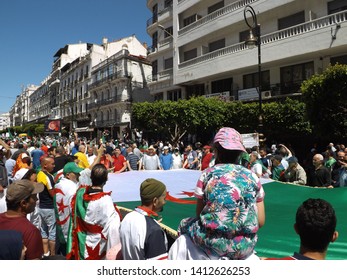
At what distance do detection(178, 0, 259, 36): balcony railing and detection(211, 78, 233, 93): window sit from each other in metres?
5.13

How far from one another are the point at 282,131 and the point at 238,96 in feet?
18.9

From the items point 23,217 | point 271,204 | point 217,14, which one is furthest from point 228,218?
point 217,14

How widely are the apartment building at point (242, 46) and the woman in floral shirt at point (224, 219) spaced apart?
57.2 ft

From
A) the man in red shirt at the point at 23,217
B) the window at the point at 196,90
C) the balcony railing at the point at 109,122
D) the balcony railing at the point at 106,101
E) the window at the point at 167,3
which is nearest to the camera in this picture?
the man in red shirt at the point at 23,217

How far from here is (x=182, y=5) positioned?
2659 cm

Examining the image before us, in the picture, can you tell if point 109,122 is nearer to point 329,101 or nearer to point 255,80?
point 255,80

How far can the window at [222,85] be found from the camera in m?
23.7

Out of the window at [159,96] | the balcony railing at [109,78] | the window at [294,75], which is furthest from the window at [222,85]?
the balcony railing at [109,78]

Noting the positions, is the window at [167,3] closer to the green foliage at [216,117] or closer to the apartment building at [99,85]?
the apartment building at [99,85]

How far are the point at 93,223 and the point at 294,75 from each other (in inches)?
758

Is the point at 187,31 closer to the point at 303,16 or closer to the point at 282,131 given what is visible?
the point at 303,16

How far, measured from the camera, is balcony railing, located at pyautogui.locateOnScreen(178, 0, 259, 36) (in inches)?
838

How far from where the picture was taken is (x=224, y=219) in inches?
73.7

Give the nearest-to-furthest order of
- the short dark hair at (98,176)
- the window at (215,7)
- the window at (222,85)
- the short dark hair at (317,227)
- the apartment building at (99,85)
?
the short dark hair at (317,227) < the short dark hair at (98,176) < the window at (222,85) < the window at (215,7) < the apartment building at (99,85)
